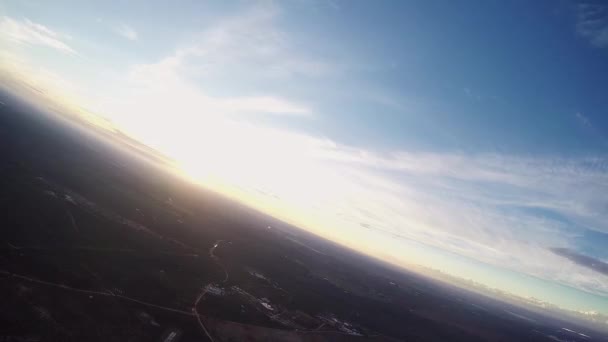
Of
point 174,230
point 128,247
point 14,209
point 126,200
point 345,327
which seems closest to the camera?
point 14,209

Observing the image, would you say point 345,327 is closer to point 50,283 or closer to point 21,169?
point 50,283

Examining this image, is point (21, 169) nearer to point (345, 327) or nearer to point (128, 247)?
point (128, 247)

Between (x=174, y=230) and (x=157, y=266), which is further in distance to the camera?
(x=174, y=230)

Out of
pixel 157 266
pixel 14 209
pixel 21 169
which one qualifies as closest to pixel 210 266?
pixel 157 266

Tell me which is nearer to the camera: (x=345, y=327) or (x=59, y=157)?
(x=345, y=327)

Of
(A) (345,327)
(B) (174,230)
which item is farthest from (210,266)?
(A) (345,327)

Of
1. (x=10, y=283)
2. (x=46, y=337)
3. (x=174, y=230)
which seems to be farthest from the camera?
(x=174, y=230)

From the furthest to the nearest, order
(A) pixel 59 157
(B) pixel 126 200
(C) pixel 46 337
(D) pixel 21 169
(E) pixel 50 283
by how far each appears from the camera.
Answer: (A) pixel 59 157
(B) pixel 126 200
(D) pixel 21 169
(E) pixel 50 283
(C) pixel 46 337

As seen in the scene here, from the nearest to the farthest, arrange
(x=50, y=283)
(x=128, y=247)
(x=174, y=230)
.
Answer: (x=50, y=283) → (x=128, y=247) → (x=174, y=230)
